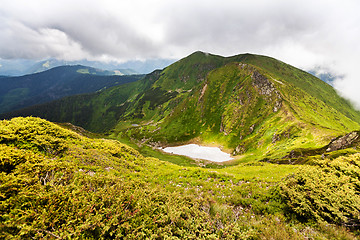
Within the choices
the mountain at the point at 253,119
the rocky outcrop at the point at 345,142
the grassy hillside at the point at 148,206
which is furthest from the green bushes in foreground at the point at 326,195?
the mountain at the point at 253,119

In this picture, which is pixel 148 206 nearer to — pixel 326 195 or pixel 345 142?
pixel 326 195

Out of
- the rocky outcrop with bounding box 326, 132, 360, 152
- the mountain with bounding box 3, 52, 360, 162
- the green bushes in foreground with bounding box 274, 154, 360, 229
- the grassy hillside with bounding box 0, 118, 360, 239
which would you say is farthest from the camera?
the mountain with bounding box 3, 52, 360, 162

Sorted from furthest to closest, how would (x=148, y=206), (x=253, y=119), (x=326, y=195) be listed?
(x=253, y=119), (x=326, y=195), (x=148, y=206)

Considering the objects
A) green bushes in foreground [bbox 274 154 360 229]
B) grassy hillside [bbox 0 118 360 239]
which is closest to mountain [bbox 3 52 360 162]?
green bushes in foreground [bbox 274 154 360 229]

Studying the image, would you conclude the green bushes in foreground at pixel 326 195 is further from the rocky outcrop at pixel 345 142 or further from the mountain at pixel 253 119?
the mountain at pixel 253 119

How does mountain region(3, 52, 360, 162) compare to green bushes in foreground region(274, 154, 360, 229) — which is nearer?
green bushes in foreground region(274, 154, 360, 229)

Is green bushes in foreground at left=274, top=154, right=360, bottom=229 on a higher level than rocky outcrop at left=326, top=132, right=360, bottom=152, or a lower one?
lower

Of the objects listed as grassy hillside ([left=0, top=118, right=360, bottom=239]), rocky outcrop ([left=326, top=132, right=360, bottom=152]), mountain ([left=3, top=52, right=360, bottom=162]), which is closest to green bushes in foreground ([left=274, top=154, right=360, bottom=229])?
grassy hillside ([left=0, top=118, right=360, bottom=239])

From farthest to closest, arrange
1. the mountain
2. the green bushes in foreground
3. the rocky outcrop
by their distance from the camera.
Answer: the mountain < the rocky outcrop < the green bushes in foreground

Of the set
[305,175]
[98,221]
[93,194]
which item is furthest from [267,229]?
[93,194]

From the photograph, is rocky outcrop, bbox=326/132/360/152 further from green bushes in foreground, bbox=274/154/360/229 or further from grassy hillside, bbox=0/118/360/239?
green bushes in foreground, bbox=274/154/360/229

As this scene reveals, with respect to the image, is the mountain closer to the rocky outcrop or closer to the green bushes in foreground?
the rocky outcrop

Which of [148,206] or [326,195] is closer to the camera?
[148,206]

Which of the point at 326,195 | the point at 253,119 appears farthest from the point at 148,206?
the point at 253,119
